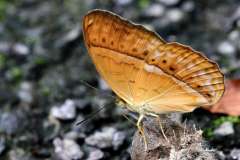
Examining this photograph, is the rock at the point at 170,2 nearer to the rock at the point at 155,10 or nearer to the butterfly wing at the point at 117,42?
the rock at the point at 155,10

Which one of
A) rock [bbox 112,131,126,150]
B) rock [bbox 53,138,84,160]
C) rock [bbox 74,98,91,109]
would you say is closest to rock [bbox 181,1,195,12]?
rock [bbox 74,98,91,109]

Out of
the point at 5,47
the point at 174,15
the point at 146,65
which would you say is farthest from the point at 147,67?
the point at 5,47

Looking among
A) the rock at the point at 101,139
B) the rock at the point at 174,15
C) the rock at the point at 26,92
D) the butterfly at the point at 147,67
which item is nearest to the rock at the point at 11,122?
the rock at the point at 26,92

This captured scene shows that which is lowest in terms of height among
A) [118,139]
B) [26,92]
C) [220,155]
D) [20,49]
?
[220,155]

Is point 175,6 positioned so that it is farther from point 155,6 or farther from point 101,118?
point 101,118

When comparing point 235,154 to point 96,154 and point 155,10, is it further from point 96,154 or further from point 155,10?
point 155,10

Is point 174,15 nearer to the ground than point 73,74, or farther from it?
farther from it

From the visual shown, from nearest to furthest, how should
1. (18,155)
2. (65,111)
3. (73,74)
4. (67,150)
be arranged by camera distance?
(67,150)
(18,155)
(65,111)
(73,74)
